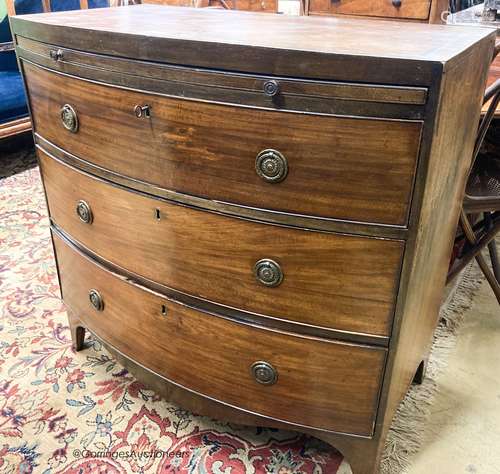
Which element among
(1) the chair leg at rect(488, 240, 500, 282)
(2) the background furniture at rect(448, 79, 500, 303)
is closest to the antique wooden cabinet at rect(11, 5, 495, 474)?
(2) the background furniture at rect(448, 79, 500, 303)

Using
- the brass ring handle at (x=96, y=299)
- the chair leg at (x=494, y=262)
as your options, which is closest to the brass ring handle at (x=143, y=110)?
the brass ring handle at (x=96, y=299)

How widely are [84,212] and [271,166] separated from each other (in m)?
0.53

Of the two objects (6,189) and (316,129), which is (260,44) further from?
(6,189)

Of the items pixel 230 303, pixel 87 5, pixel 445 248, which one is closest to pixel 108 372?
pixel 230 303

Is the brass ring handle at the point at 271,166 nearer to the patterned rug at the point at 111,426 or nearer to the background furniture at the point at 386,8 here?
the patterned rug at the point at 111,426

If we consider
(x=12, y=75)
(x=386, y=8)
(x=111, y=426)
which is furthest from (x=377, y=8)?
(x=12, y=75)

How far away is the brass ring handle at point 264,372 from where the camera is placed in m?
1.05

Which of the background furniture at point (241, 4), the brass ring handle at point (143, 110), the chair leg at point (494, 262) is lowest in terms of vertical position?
the chair leg at point (494, 262)

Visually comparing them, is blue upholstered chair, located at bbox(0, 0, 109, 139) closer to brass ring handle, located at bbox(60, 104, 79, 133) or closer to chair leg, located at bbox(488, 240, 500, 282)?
brass ring handle, located at bbox(60, 104, 79, 133)

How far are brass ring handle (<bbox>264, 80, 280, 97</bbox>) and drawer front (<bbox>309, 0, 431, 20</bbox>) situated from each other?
1.45 meters

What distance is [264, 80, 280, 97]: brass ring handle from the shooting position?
0.81m

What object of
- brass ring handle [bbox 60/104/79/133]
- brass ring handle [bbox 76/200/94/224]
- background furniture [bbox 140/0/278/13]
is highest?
background furniture [bbox 140/0/278/13]

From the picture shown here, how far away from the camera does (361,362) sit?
3.22ft

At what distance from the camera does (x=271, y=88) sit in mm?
813
